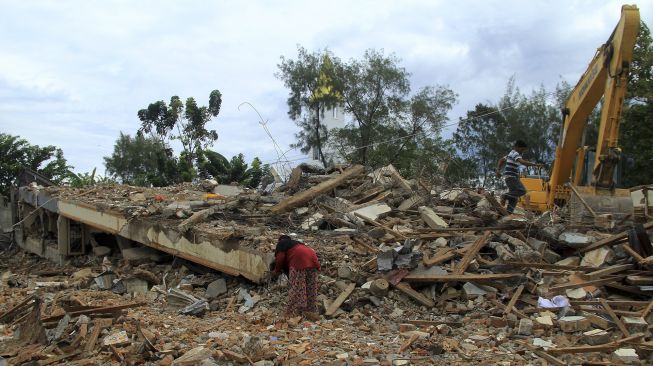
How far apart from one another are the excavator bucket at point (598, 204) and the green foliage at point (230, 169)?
17969mm

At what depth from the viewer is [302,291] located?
21.7 feet

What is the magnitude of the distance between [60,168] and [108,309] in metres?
22.8

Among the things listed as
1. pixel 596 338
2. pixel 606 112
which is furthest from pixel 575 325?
pixel 606 112

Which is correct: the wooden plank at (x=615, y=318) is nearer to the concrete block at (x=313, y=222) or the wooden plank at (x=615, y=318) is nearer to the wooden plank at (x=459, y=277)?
the wooden plank at (x=459, y=277)

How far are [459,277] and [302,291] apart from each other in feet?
6.35

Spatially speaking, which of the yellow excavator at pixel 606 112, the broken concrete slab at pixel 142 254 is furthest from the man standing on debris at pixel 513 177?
the broken concrete slab at pixel 142 254

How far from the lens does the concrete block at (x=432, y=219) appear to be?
884 centimetres

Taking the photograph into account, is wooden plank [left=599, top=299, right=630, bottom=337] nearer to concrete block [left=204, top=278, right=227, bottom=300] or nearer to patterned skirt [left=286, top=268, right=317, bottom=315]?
patterned skirt [left=286, top=268, right=317, bottom=315]

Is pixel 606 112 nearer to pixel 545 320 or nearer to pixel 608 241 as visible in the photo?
pixel 608 241

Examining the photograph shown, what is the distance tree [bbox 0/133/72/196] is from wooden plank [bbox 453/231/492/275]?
2284 centimetres

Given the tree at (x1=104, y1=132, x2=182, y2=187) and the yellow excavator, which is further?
the tree at (x1=104, y1=132, x2=182, y2=187)

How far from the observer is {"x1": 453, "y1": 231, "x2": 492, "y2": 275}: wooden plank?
707 centimetres

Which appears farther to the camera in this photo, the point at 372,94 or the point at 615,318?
the point at 372,94

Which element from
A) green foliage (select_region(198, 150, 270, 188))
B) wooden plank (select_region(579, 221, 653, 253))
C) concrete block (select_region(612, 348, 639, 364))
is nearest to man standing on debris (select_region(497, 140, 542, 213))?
wooden plank (select_region(579, 221, 653, 253))
